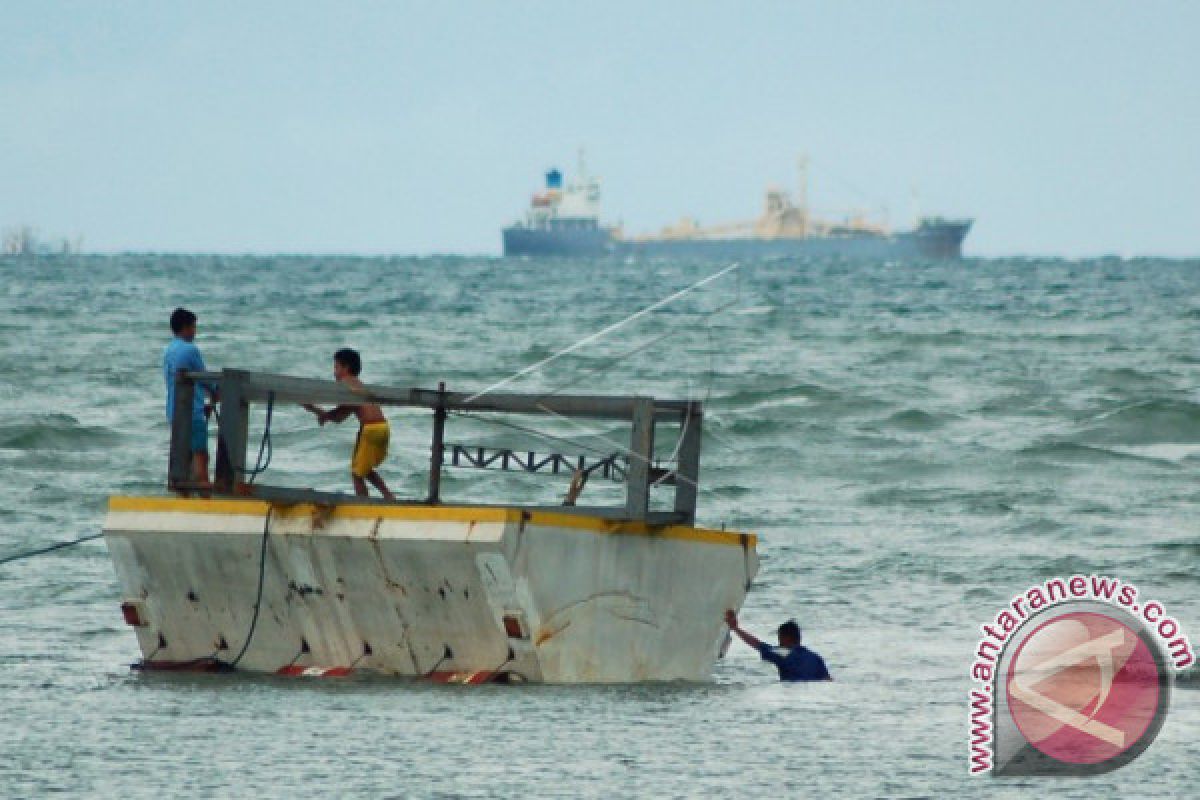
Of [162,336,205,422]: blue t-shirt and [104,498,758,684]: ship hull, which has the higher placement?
[162,336,205,422]: blue t-shirt

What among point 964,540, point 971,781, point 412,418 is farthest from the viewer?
point 412,418

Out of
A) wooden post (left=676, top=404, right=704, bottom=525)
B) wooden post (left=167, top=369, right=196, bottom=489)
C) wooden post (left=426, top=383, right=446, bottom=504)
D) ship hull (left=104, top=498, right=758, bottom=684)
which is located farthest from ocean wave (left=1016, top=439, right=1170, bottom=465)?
wooden post (left=167, top=369, right=196, bottom=489)

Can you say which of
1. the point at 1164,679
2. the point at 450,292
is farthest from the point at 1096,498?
the point at 450,292

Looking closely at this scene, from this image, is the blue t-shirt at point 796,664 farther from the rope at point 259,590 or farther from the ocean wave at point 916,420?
the ocean wave at point 916,420

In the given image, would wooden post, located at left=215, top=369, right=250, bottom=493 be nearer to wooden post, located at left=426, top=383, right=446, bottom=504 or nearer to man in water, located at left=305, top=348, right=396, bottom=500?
man in water, located at left=305, top=348, right=396, bottom=500

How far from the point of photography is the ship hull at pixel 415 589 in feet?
40.8

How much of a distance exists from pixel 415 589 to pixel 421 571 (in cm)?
17

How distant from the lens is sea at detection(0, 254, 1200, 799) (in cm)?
1074

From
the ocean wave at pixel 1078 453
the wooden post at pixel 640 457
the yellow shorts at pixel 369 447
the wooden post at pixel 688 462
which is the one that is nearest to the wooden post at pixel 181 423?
the yellow shorts at pixel 369 447

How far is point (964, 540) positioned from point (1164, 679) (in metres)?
8.73

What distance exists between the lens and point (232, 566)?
13062mm

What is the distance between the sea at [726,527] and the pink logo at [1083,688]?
0.24m

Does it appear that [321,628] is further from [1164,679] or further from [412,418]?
[412,418]

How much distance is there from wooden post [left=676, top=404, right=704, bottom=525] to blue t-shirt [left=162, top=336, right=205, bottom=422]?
2.65m
